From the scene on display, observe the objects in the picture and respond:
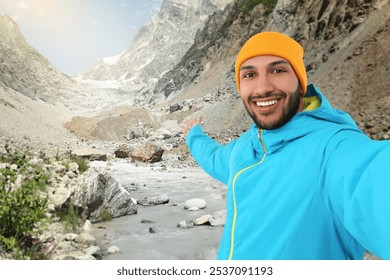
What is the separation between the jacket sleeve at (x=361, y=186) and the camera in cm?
69

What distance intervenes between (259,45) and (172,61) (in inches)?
3822

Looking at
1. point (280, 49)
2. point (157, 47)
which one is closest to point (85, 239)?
point (280, 49)

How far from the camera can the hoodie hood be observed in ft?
3.37

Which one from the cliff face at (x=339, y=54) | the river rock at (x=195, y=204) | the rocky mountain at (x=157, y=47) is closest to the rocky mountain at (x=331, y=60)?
the cliff face at (x=339, y=54)

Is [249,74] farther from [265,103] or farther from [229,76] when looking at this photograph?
[229,76]

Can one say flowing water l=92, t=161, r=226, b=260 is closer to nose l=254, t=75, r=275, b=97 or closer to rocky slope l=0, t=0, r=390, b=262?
nose l=254, t=75, r=275, b=97

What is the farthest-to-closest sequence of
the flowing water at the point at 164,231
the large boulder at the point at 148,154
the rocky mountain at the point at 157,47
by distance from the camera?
the rocky mountain at the point at 157,47, the large boulder at the point at 148,154, the flowing water at the point at 164,231

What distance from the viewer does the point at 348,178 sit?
781 millimetres

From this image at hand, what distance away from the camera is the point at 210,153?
6.79 feet

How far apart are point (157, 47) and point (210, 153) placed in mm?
112436

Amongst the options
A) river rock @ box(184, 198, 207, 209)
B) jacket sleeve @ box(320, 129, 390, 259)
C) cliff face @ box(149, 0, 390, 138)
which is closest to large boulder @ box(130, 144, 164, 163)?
cliff face @ box(149, 0, 390, 138)

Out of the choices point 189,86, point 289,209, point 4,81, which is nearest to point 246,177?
point 289,209

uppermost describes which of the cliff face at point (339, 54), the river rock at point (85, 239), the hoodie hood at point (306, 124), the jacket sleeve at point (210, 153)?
the cliff face at point (339, 54)

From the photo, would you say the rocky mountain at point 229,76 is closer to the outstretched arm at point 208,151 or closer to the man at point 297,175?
the outstretched arm at point 208,151
